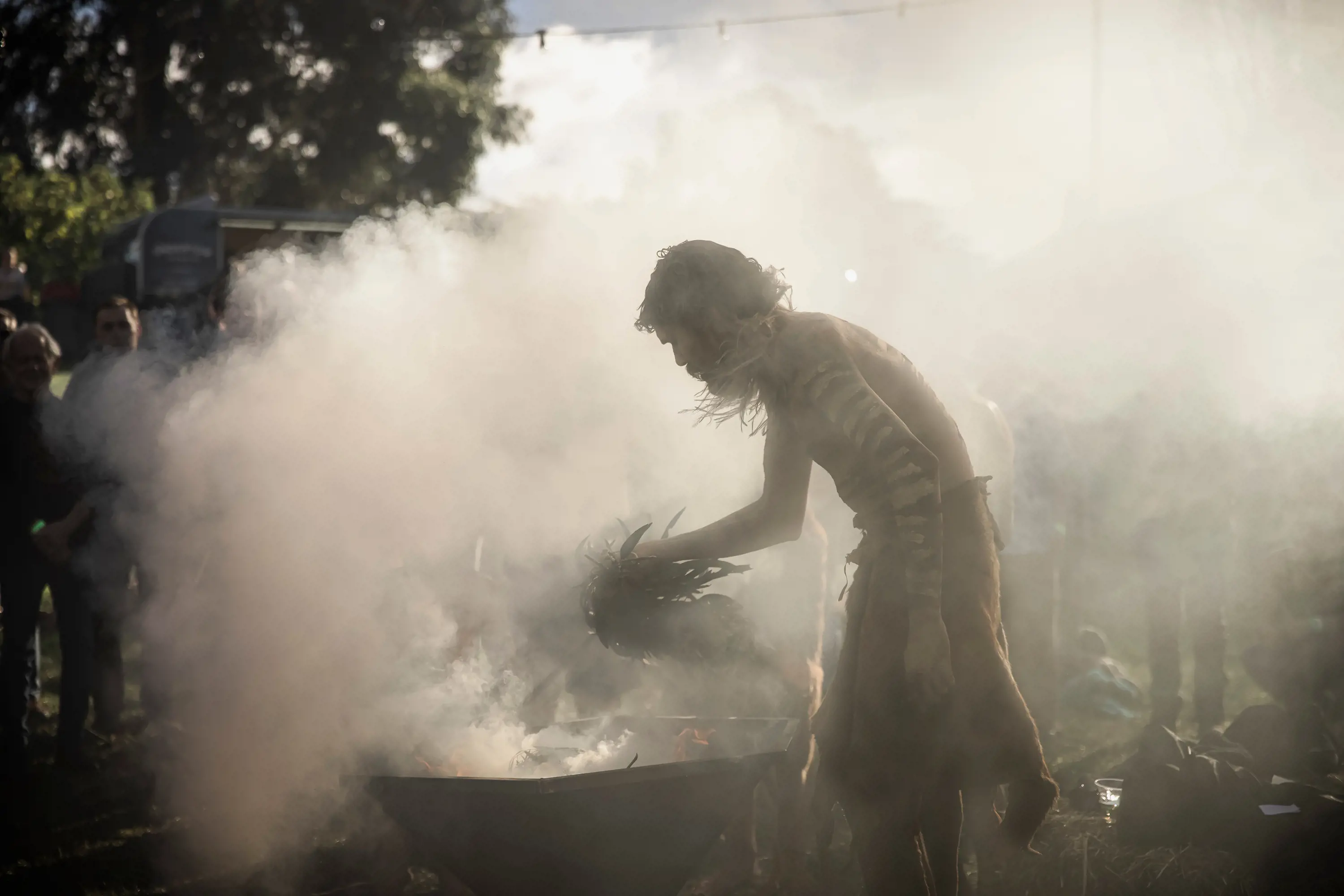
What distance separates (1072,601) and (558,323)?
4.02m

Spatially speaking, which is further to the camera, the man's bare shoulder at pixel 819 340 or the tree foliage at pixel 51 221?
the tree foliage at pixel 51 221

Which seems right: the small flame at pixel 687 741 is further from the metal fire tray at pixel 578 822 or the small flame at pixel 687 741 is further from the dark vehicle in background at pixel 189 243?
the dark vehicle in background at pixel 189 243

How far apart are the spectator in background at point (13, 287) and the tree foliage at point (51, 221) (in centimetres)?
501

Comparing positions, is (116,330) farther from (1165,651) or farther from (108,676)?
(1165,651)

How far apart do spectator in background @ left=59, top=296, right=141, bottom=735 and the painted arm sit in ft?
12.7

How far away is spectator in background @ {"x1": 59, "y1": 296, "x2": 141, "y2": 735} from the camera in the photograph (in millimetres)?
5211

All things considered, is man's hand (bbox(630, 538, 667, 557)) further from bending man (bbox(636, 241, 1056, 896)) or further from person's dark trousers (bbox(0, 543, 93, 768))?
person's dark trousers (bbox(0, 543, 93, 768))

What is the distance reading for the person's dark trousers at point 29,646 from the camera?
5.32m

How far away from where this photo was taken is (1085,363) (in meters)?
6.64

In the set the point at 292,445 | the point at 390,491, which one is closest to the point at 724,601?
the point at 390,491

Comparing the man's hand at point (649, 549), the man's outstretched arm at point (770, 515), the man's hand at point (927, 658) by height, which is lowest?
the man's hand at point (927, 658)

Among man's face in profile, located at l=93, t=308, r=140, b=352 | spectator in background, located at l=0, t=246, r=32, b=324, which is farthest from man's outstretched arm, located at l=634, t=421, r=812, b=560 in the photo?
spectator in background, located at l=0, t=246, r=32, b=324

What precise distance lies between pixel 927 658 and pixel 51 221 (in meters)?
19.5

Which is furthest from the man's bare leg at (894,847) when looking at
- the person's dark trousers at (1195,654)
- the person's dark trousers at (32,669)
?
the person's dark trousers at (32,669)
